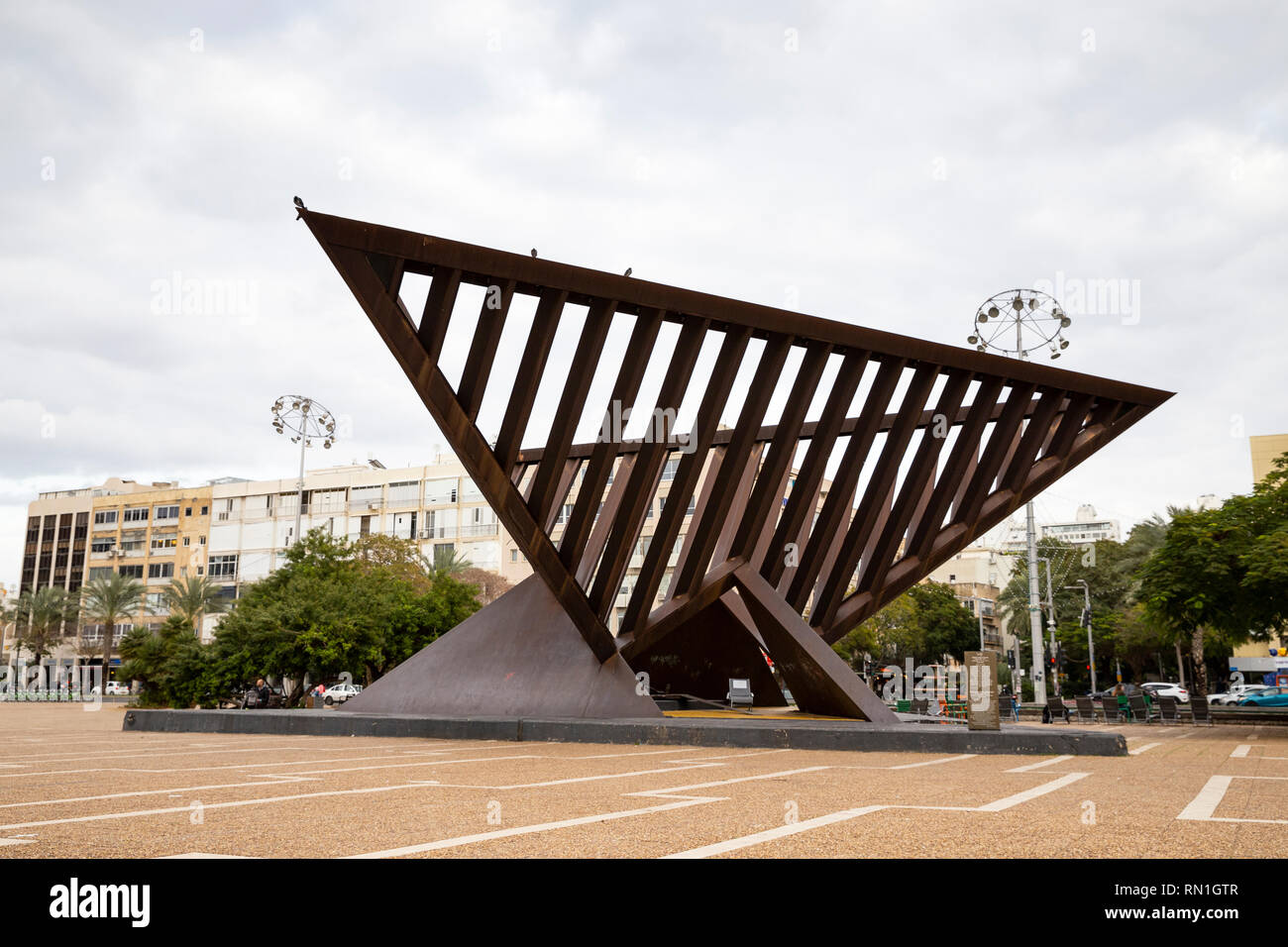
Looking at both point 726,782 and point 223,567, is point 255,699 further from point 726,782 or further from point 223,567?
point 223,567

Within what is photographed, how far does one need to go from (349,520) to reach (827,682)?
A: 2504 inches

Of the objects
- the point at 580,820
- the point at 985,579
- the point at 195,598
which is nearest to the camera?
the point at 580,820

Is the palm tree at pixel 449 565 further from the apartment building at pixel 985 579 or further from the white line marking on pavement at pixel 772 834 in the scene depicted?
the apartment building at pixel 985 579

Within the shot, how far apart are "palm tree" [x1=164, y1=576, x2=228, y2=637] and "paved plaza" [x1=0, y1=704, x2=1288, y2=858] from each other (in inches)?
2057

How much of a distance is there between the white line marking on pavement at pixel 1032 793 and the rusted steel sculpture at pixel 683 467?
6447mm

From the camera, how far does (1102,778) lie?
35.3 ft

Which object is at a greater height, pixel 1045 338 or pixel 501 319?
pixel 1045 338

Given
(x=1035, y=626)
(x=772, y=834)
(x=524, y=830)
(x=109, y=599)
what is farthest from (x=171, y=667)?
(x=109, y=599)

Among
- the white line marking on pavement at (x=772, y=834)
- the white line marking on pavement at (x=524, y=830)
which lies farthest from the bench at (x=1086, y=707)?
the white line marking on pavement at (x=524, y=830)

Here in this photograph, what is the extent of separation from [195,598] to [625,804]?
6162 centimetres

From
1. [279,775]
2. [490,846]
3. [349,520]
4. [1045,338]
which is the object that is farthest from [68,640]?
[490,846]

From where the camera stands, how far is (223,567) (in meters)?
78.7

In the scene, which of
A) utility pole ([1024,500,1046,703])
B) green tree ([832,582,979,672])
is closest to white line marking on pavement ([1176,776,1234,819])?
utility pole ([1024,500,1046,703])
